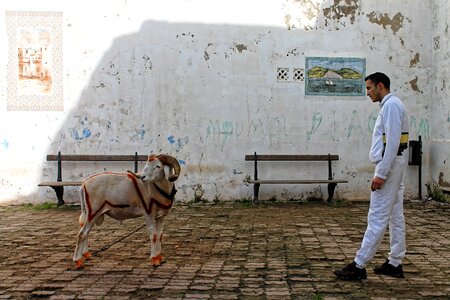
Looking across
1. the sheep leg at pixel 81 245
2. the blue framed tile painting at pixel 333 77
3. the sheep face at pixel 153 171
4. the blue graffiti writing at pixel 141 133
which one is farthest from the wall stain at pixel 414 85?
the sheep leg at pixel 81 245

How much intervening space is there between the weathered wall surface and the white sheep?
20.4ft

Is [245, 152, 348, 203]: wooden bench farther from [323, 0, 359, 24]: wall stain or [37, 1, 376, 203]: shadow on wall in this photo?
[323, 0, 359, 24]: wall stain

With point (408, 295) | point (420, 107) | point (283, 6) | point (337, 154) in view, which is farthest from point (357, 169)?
point (408, 295)

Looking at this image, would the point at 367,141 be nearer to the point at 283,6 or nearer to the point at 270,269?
the point at 283,6

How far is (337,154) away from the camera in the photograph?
12.8 meters

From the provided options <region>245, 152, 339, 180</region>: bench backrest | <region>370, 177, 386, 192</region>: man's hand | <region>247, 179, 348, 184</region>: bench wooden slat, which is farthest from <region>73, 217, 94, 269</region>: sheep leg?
<region>245, 152, 339, 180</region>: bench backrest

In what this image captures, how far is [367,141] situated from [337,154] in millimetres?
758

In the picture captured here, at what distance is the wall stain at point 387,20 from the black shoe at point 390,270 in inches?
329

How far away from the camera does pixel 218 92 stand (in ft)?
41.7

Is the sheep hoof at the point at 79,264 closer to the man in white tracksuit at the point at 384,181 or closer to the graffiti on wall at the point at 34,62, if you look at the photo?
the man in white tracksuit at the point at 384,181

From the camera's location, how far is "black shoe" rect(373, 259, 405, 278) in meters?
5.77

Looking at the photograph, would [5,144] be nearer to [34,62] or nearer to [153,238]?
[34,62]

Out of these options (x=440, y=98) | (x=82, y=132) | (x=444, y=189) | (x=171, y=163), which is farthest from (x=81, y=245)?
(x=440, y=98)

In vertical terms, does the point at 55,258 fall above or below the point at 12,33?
below
